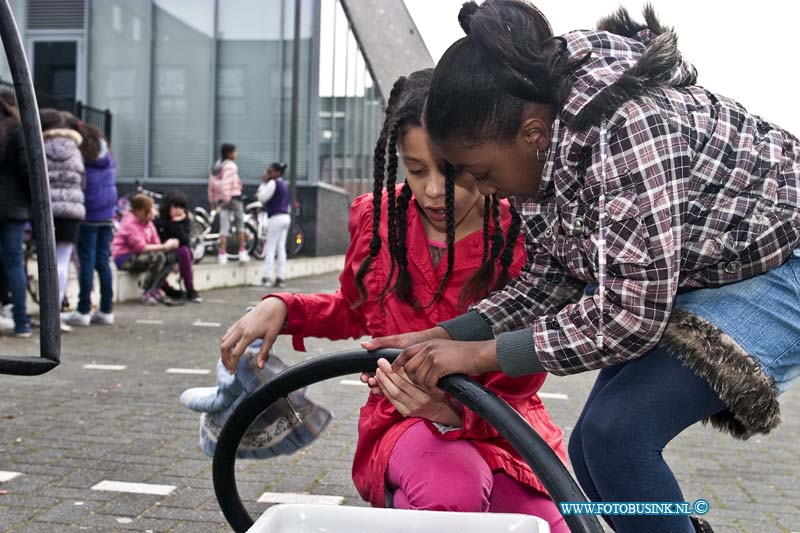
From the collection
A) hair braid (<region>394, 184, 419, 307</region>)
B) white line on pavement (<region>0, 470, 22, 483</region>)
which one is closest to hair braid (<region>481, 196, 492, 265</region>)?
hair braid (<region>394, 184, 419, 307</region>)

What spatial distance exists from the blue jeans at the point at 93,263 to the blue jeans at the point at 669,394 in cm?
756

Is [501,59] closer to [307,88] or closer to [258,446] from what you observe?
[258,446]

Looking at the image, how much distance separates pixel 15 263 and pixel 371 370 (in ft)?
20.7

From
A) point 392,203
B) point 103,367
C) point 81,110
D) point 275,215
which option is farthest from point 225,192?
point 392,203

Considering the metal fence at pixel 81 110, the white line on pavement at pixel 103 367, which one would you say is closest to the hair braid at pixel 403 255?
the white line on pavement at pixel 103 367

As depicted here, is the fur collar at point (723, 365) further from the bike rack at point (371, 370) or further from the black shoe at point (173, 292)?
the black shoe at point (173, 292)

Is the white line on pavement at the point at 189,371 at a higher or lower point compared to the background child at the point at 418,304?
lower

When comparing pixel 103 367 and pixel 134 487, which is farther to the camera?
pixel 103 367

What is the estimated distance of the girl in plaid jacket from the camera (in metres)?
1.70

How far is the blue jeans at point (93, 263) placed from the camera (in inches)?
345

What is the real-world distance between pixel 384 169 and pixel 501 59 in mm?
923

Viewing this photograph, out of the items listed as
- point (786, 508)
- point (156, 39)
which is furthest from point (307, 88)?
point (786, 508)

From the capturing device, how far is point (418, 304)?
8.21ft

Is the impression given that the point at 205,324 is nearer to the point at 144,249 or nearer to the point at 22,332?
the point at 144,249
